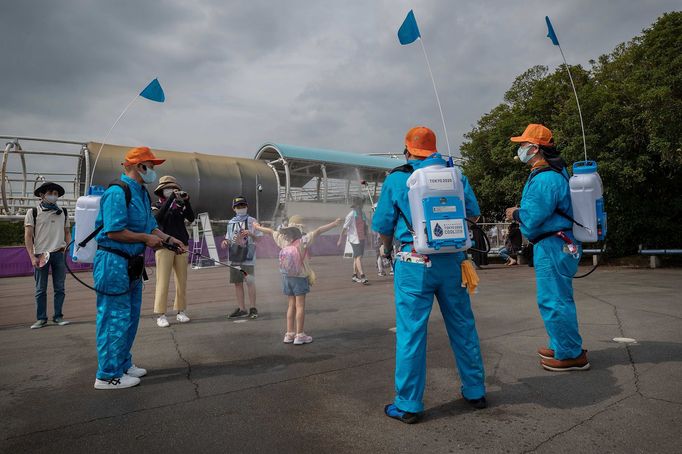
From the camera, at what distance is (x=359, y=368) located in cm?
418

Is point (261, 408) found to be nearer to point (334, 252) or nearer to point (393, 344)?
point (393, 344)

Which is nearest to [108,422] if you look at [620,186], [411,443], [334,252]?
[411,443]

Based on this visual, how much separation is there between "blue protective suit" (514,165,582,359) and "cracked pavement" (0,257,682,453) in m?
0.36

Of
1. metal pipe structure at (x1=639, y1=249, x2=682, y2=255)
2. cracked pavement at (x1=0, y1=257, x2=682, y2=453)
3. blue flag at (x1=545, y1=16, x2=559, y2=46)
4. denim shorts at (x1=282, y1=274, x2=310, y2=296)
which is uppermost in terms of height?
blue flag at (x1=545, y1=16, x2=559, y2=46)

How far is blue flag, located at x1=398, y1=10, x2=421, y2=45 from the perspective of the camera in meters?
4.66

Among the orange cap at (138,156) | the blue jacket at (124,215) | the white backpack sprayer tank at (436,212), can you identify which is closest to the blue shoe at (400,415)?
the white backpack sprayer tank at (436,212)

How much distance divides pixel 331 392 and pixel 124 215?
7.30 ft

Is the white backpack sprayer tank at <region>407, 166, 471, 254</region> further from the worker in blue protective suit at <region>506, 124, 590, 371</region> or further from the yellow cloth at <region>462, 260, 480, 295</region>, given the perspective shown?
the worker in blue protective suit at <region>506, 124, 590, 371</region>

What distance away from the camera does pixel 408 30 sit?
4684 mm

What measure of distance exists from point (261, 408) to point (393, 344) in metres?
2.12

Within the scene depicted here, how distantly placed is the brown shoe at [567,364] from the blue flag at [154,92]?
5059 mm

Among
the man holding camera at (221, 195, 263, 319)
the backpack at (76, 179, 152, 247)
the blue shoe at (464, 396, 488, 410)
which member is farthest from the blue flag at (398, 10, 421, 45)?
the blue shoe at (464, 396, 488, 410)

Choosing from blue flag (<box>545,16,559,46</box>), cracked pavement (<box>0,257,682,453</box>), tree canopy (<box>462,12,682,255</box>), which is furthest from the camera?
tree canopy (<box>462,12,682,255</box>)

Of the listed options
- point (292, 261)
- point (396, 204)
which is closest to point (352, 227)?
point (292, 261)
